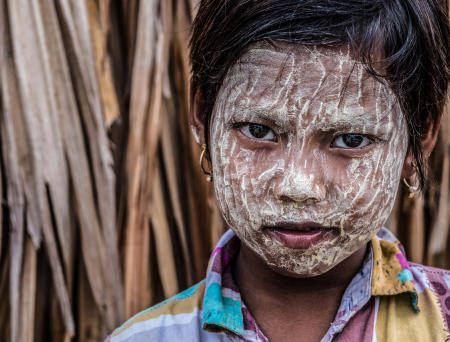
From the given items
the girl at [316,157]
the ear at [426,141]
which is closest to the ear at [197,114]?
the girl at [316,157]

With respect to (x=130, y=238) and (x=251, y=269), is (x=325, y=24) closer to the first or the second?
(x=251, y=269)

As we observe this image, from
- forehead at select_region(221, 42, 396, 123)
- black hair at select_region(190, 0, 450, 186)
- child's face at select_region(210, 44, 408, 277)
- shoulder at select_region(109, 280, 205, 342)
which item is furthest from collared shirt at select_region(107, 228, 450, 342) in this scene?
forehead at select_region(221, 42, 396, 123)

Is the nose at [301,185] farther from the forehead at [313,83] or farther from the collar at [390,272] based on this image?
the collar at [390,272]

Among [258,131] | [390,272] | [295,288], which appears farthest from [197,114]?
[390,272]

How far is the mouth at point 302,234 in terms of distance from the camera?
3.46 feet

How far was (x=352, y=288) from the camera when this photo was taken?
116cm

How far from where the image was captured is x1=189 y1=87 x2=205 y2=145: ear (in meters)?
1.26

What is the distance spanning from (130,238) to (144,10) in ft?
2.26

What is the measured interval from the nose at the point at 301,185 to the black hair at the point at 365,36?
0.21 meters

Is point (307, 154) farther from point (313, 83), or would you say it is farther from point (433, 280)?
point (433, 280)

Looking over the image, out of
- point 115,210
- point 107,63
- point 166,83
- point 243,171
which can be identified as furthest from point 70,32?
point 243,171

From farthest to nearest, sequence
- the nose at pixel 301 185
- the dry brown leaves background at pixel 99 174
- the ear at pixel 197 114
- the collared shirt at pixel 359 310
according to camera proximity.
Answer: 1. the dry brown leaves background at pixel 99 174
2. the ear at pixel 197 114
3. the collared shirt at pixel 359 310
4. the nose at pixel 301 185

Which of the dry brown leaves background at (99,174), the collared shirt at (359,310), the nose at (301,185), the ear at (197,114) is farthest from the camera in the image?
the dry brown leaves background at (99,174)

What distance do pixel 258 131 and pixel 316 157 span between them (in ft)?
0.41
